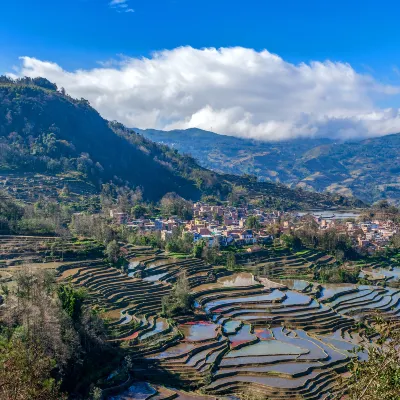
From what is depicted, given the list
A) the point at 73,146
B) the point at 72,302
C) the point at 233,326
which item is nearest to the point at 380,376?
the point at 72,302

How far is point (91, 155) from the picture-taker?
86.9 m

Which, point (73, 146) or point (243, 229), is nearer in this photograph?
point (243, 229)

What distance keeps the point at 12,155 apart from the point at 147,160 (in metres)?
32.2

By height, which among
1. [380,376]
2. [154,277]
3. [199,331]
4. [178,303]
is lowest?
[199,331]

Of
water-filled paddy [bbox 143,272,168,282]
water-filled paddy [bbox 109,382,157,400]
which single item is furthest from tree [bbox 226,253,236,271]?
water-filled paddy [bbox 109,382,157,400]

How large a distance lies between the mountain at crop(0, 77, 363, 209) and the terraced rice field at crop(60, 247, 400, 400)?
42.1 meters

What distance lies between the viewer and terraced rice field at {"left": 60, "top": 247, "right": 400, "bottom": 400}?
64.7 feet

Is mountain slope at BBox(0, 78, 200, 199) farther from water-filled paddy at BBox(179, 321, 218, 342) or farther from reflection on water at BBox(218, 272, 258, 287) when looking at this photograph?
water-filled paddy at BBox(179, 321, 218, 342)

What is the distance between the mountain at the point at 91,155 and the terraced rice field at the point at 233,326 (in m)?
42.1

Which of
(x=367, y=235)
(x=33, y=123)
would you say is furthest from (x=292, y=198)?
(x=33, y=123)

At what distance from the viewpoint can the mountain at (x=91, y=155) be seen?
75.5m

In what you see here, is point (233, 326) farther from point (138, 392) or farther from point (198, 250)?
point (198, 250)

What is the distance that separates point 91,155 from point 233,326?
2624 inches

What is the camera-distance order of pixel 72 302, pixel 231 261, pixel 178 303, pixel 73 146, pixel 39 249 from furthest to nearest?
pixel 73 146 < pixel 231 261 < pixel 39 249 < pixel 178 303 < pixel 72 302
